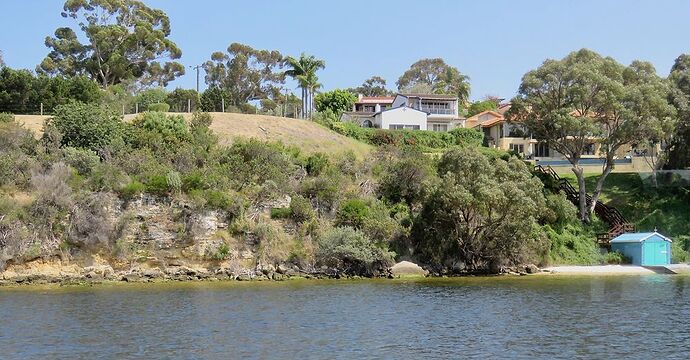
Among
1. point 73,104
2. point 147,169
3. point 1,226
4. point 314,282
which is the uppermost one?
point 73,104

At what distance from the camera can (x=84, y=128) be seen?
58.8 meters

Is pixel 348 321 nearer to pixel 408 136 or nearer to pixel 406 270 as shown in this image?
pixel 406 270

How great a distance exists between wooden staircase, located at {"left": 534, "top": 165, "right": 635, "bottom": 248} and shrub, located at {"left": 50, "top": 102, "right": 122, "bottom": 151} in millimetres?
37863

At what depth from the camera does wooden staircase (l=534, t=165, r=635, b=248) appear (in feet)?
197

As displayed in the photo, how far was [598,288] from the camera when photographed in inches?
1725

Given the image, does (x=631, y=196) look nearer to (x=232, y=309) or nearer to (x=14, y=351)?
(x=232, y=309)

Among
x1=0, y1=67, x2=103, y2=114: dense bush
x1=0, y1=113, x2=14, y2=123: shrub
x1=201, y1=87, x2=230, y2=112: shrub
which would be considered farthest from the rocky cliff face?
x1=201, y1=87, x2=230, y2=112: shrub

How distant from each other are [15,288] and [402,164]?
2969 centimetres

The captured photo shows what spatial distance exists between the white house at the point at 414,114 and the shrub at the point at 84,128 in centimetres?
3987

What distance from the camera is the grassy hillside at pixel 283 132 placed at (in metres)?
69.5

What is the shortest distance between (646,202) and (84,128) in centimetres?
4820

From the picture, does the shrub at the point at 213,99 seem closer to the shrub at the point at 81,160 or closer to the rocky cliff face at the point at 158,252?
the shrub at the point at 81,160

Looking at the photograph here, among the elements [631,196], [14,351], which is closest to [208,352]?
[14,351]

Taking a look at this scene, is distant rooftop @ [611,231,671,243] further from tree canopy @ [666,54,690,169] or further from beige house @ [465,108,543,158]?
beige house @ [465,108,543,158]
